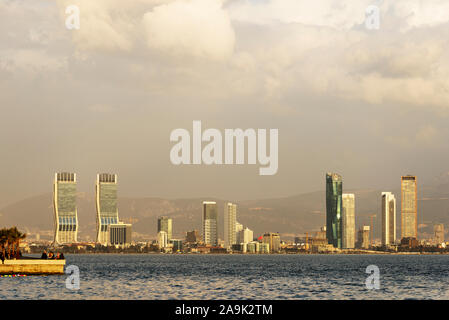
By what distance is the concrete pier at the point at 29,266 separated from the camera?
113500 mm

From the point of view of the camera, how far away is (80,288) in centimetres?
9525

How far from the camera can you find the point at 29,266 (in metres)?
115

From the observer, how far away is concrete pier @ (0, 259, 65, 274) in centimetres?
11350

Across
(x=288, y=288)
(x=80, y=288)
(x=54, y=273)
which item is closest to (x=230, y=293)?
(x=288, y=288)
